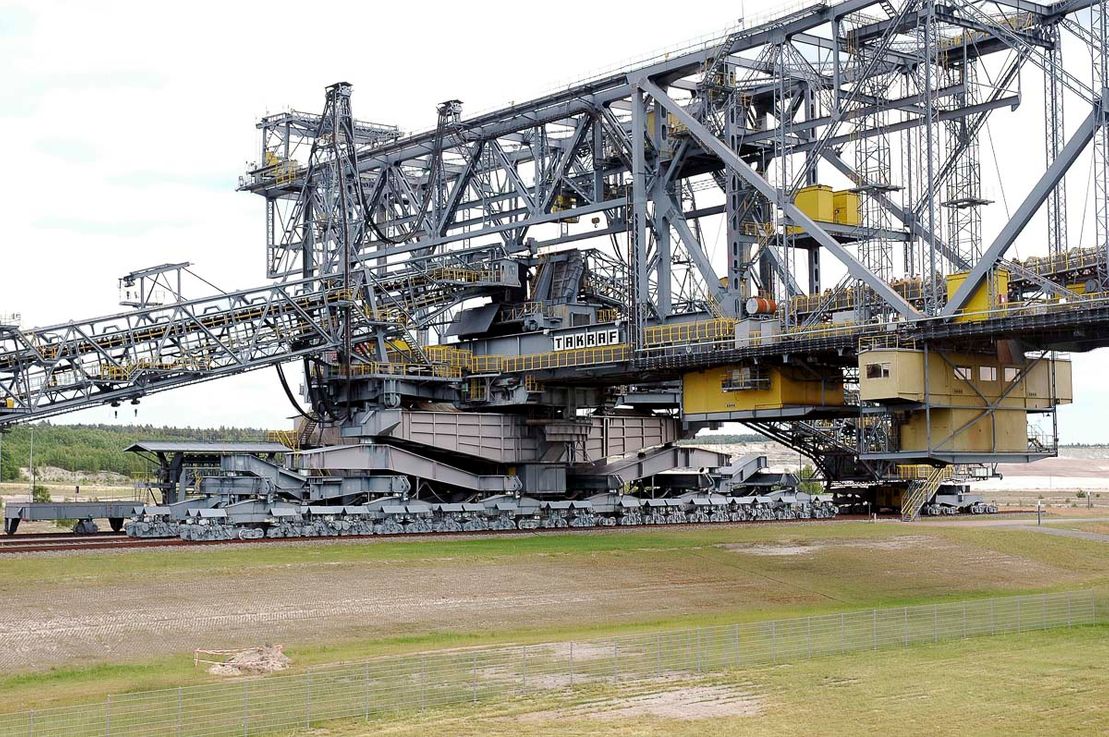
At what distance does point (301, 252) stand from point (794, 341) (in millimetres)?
36698

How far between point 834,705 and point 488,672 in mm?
7604

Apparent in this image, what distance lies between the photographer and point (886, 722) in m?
25.4

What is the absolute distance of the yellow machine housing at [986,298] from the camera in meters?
42.3

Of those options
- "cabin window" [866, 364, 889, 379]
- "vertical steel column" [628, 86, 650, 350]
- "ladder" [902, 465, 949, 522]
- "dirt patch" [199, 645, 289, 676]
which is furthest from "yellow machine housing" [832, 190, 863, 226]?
"dirt patch" [199, 645, 289, 676]

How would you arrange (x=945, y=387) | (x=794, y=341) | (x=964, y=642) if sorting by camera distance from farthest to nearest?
(x=794, y=341) → (x=945, y=387) → (x=964, y=642)

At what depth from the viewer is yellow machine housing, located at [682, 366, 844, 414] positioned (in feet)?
165

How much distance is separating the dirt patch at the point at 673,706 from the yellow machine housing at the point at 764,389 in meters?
23.4

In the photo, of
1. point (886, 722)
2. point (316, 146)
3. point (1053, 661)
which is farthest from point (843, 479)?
point (886, 722)

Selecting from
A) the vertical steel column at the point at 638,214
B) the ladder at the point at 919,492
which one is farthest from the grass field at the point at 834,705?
the ladder at the point at 919,492

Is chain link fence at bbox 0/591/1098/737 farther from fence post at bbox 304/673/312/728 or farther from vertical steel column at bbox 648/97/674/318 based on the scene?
vertical steel column at bbox 648/97/674/318

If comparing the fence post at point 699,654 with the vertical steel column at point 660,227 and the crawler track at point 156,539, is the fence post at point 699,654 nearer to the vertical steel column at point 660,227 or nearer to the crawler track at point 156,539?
the crawler track at point 156,539

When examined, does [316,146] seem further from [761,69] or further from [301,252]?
[761,69]

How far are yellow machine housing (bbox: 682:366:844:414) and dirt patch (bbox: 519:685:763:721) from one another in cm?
2343

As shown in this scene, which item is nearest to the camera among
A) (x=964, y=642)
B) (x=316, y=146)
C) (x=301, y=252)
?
(x=964, y=642)
